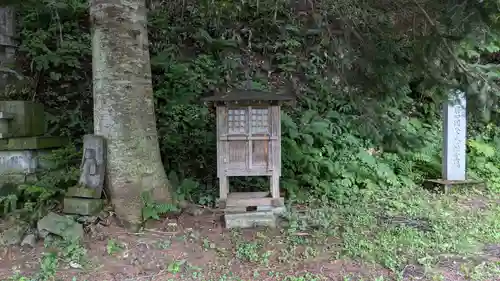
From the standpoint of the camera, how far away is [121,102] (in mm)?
4586

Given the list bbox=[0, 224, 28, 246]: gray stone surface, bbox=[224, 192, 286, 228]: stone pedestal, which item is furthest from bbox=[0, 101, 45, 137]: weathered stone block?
bbox=[224, 192, 286, 228]: stone pedestal

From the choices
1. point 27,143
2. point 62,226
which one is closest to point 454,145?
point 62,226

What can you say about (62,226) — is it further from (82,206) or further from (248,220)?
(248,220)

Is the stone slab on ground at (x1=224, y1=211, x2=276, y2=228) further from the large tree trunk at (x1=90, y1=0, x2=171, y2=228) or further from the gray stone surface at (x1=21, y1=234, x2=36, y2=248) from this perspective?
the gray stone surface at (x1=21, y1=234, x2=36, y2=248)

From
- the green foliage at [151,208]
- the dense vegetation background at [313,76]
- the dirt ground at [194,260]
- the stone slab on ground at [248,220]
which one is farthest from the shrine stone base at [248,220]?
the dense vegetation background at [313,76]

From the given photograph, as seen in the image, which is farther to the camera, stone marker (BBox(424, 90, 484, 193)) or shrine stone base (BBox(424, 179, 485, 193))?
stone marker (BBox(424, 90, 484, 193))

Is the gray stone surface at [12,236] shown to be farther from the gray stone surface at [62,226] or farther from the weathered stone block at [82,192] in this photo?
the weathered stone block at [82,192]

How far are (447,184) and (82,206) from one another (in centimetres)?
548

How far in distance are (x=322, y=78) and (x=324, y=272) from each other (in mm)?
5718

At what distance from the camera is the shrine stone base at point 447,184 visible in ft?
22.4

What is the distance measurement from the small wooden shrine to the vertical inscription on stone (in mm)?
3466

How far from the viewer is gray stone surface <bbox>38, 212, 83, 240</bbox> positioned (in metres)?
4.12

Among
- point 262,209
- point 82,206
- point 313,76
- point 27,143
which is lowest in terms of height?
point 262,209

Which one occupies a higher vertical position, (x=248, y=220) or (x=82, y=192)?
(x=82, y=192)
